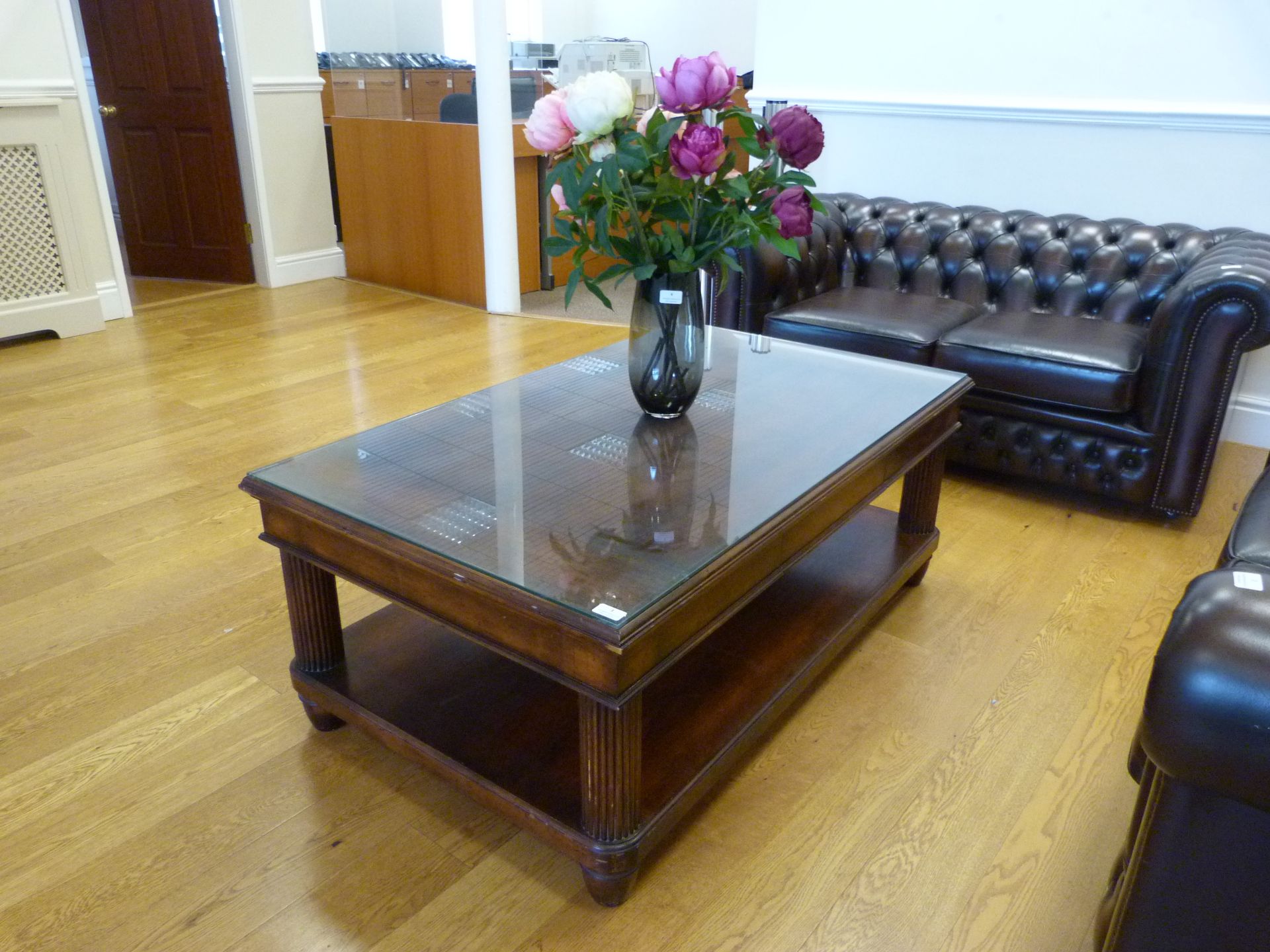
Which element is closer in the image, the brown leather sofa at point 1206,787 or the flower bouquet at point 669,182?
the brown leather sofa at point 1206,787

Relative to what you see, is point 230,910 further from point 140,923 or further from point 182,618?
point 182,618

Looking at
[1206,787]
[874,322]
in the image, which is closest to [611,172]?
[1206,787]

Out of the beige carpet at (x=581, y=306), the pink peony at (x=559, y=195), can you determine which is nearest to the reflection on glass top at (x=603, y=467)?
the pink peony at (x=559, y=195)

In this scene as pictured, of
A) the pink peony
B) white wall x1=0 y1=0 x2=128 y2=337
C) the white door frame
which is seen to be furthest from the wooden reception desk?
the pink peony

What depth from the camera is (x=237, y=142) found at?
472 cm

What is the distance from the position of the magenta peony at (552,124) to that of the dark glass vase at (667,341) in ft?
0.88

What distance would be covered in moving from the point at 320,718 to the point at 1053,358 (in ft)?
6.48

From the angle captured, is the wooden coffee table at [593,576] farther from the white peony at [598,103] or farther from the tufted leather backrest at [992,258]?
the tufted leather backrest at [992,258]

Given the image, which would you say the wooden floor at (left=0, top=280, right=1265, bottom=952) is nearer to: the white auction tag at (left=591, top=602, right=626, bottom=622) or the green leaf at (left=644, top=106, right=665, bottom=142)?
the white auction tag at (left=591, top=602, right=626, bottom=622)

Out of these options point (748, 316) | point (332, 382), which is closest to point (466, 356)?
point (332, 382)

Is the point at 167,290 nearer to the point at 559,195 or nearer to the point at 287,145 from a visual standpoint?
the point at 287,145

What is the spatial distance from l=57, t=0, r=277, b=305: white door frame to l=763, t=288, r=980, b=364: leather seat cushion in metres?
3.14

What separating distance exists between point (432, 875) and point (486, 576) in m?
0.50

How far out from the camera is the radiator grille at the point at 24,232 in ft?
12.5
